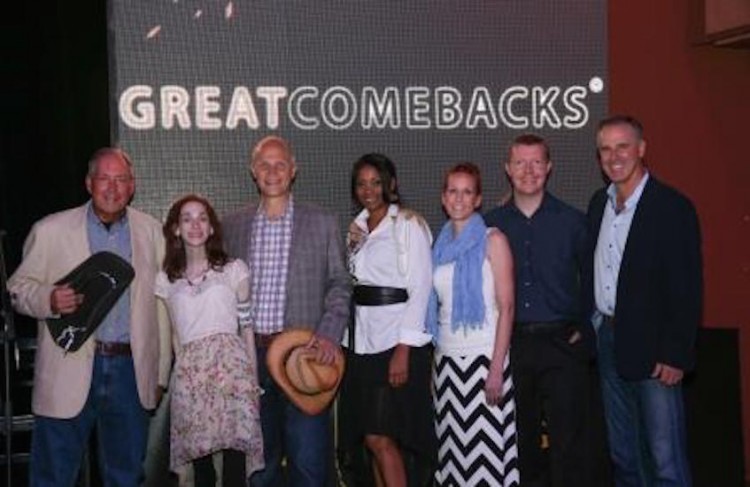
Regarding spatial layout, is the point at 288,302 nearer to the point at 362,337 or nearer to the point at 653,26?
the point at 362,337

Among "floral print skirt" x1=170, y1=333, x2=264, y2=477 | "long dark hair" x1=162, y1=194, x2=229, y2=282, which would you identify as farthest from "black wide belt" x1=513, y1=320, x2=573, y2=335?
"long dark hair" x1=162, y1=194, x2=229, y2=282

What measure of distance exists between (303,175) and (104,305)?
1422 millimetres

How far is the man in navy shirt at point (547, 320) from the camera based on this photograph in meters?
4.68

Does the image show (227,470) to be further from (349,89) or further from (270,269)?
(349,89)

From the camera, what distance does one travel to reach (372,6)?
5.64 m

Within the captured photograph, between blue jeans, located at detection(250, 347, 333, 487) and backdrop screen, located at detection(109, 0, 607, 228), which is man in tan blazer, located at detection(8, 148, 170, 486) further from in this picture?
backdrop screen, located at detection(109, 0, 607, 228)

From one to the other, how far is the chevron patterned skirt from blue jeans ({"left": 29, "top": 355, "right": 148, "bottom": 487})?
1.25 m

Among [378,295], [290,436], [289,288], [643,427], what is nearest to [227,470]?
[290,436]

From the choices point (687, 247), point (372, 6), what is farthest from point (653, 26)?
point (687, 247)

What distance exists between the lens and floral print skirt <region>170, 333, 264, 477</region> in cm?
448

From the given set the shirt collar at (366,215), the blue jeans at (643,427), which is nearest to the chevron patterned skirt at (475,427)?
the blue jeans at (643,427)

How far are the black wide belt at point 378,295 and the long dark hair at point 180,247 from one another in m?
0.59

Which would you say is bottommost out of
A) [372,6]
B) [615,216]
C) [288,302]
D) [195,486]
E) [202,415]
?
[195,486]

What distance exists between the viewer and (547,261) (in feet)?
15.4
